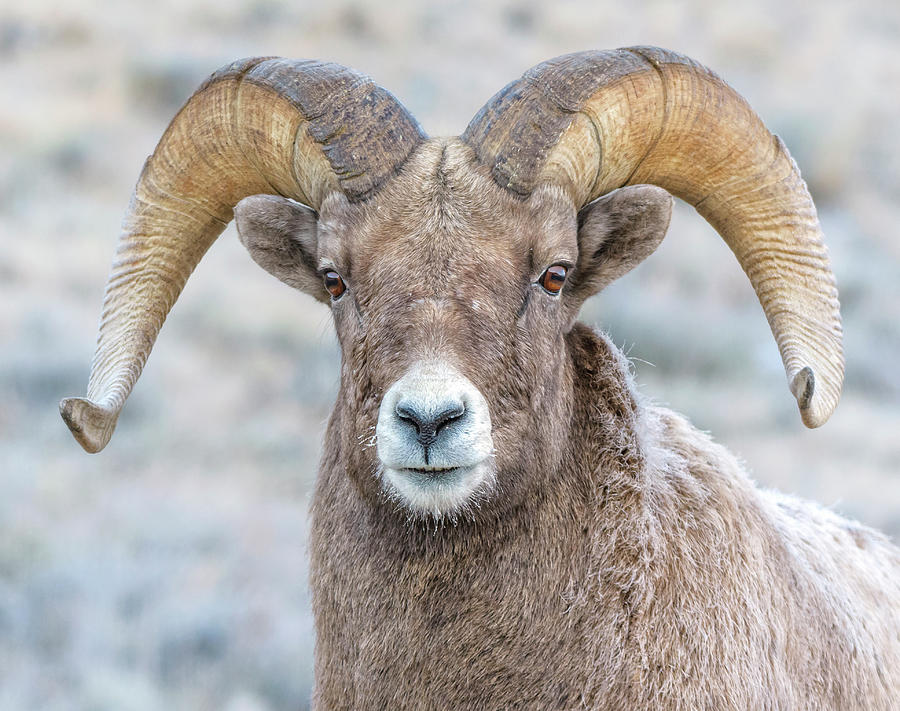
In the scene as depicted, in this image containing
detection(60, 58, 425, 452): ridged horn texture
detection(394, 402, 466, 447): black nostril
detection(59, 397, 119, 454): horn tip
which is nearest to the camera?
detection(394, 402, 466, 447): black nostril

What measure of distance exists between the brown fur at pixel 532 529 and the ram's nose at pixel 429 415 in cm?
21

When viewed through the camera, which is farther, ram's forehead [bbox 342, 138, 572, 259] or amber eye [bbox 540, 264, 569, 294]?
amber eye [bbox 540, 264, 569, 294]

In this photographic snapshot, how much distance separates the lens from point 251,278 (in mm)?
20359

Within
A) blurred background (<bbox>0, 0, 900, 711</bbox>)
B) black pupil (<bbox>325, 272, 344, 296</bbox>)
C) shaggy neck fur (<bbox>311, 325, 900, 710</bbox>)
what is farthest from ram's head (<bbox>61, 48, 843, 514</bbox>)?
blurred background (<bbox>0, 0, 900, 711</bbox>)

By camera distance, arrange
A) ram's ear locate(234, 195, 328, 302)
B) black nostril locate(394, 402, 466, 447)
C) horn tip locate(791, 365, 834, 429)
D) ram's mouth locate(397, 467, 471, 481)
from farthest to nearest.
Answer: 1. ram's ear locate(234, 195, 328, 302)
2. horn tip locate(791, 365, 834, 429)
3. ram's mouth locate(397, 467, 471, 481)
4. black nostril locate(394, 402, 466, 447)

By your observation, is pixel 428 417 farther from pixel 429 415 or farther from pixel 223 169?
pixel 223 169

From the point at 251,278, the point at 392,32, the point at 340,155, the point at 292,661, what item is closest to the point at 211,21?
the point at 392,32

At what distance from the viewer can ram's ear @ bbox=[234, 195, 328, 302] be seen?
5.03 metres

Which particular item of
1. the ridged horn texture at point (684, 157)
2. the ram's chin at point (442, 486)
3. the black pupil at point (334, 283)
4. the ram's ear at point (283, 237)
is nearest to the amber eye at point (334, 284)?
the black pupil at point (334, 283)

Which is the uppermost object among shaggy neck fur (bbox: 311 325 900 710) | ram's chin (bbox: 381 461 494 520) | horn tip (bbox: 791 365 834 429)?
horn tip (bbox: 791 365 834 429)

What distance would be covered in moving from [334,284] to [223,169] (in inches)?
37.5

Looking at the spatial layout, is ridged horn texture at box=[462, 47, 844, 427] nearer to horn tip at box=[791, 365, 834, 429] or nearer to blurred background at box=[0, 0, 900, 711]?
horn tip at box=[791, 365, 834, 429]

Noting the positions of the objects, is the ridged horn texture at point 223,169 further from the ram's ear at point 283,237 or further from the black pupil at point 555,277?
the black pupil at point 555,277

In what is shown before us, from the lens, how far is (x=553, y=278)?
4465mm
